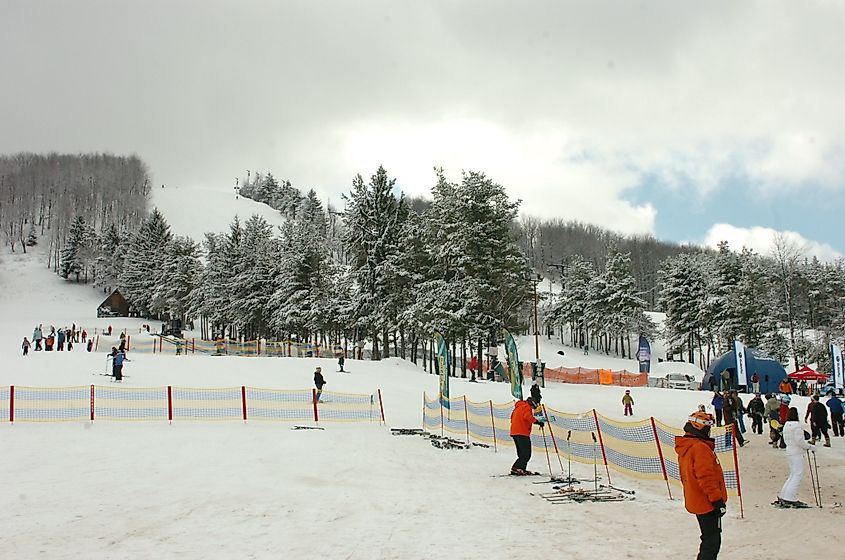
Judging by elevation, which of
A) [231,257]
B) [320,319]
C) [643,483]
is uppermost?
[231,257]

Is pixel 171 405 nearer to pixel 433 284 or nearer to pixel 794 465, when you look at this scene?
pixel 794 465

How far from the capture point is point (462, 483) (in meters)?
12.0

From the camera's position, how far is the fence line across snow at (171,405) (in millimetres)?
20516

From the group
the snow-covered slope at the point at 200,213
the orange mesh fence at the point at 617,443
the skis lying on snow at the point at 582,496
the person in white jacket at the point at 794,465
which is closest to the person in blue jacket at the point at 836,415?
the orange mesh fence at the point at 617,443

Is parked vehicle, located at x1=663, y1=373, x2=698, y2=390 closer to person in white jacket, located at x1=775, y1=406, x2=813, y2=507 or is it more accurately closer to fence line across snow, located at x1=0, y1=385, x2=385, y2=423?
fence line across snow, located at x1=0, y1=385, x2=385, y2=423

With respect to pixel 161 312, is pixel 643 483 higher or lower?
lower

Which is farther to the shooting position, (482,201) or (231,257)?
(231,257)

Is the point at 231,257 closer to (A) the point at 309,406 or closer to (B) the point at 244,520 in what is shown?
(A) the point at 309,406

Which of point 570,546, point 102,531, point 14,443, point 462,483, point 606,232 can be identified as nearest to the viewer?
point 570,546

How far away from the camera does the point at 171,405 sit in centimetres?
2048

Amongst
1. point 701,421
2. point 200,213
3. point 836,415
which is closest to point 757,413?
point 836,415

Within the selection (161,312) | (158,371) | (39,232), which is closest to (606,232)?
(161,312)

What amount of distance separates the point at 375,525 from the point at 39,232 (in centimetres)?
15099

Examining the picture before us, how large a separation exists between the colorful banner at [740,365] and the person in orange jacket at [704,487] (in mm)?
35446
